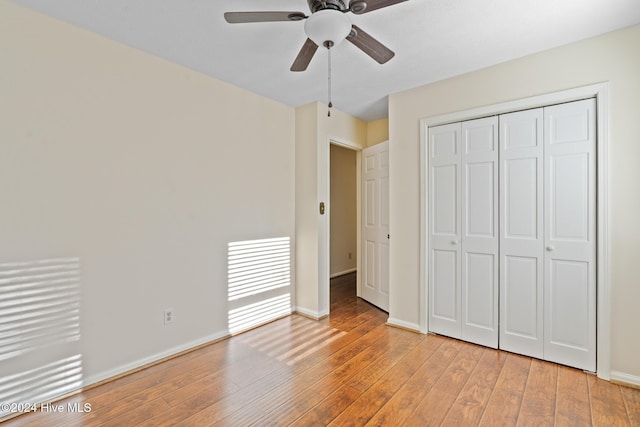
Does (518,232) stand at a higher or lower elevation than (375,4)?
lower

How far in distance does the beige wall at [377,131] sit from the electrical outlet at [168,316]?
3.01 m

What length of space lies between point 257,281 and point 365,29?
2.44 metres

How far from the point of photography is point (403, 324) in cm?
309

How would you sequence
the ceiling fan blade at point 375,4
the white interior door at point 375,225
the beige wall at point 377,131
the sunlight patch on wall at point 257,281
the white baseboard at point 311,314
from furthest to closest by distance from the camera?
the beige wall at point 377,131, the white interior door at point 375,225, the white baseboard at point 311,314, the sunlight patch on wall at point 257,281, the ceiling fan blade at point 375,4

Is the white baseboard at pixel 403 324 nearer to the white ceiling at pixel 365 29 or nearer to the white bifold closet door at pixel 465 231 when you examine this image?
the white bifold closet door at pixel 465 231

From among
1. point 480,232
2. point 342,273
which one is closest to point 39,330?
point 480,232

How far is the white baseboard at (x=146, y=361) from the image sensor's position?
209 centimetres

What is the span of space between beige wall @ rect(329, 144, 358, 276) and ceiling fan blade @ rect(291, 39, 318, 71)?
3.27 m

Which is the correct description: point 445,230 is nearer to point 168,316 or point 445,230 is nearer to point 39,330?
point 168,316

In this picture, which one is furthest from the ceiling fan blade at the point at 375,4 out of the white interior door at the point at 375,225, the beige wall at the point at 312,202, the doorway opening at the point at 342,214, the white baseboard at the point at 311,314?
the doorway opening at the point at 342,214

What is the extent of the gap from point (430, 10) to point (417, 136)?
50.8 inches

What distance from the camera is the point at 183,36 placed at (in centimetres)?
212

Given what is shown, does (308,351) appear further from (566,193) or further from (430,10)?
(430,10)

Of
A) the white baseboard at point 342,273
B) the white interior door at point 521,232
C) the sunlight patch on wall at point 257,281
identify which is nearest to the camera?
the white interior door at point 521,232
